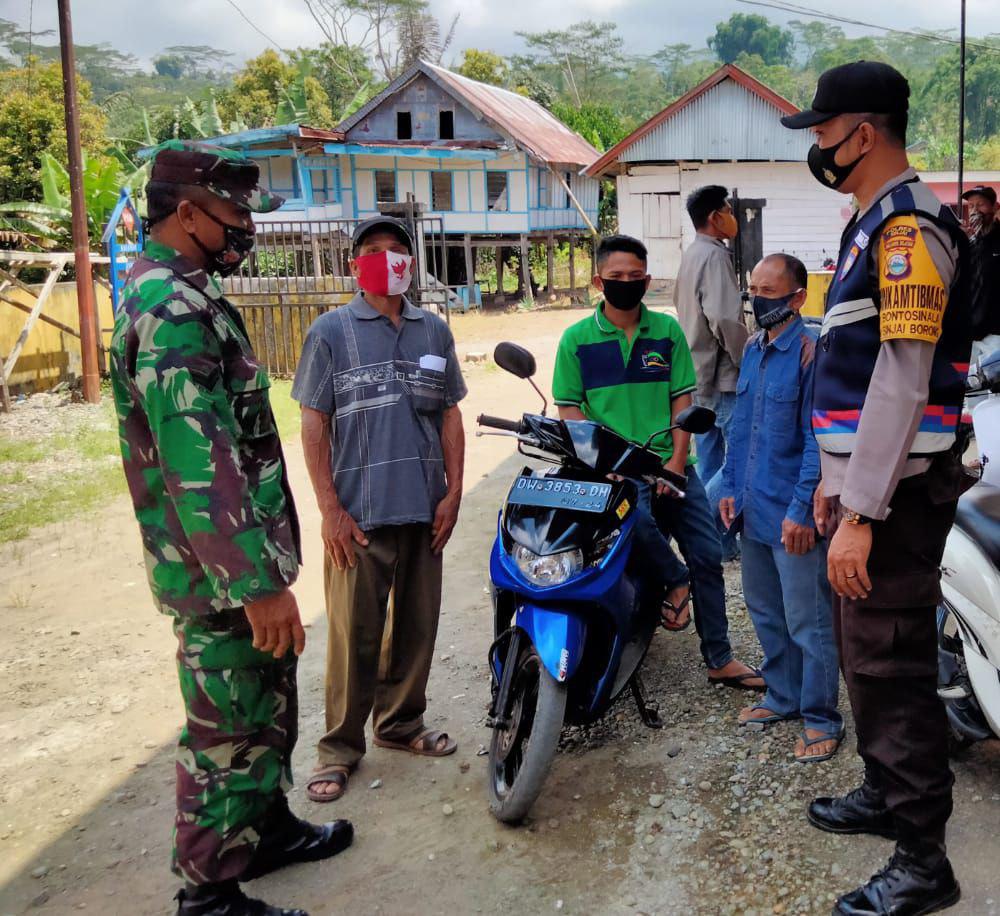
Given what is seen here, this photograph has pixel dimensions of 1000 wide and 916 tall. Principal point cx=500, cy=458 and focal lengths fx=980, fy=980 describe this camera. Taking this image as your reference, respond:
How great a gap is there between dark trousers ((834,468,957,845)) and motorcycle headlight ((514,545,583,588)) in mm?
901

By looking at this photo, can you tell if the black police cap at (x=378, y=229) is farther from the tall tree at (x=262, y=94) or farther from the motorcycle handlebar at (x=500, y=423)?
the tall tree at (x=262, y=94)

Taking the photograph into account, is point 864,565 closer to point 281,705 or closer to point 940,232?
point 940,232

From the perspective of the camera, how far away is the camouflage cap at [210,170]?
2484mm

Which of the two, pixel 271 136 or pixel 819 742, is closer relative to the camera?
pixel 819 742

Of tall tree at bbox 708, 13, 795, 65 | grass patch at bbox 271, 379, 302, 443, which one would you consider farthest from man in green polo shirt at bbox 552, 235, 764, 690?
tall tree at bbox 708, 13, 795, 65

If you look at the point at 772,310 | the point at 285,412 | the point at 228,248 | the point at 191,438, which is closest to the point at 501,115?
the point at 285,412

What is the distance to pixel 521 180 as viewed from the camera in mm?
27594

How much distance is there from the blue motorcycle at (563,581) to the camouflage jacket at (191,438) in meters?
0.87

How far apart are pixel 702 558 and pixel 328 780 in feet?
5.51

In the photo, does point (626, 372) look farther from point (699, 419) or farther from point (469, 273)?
point (469, 273)

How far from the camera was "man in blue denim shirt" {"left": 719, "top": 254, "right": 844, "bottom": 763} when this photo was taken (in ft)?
11.0

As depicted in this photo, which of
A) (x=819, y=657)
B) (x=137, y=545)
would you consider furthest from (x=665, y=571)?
(x=137, y=545)

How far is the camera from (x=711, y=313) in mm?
5027

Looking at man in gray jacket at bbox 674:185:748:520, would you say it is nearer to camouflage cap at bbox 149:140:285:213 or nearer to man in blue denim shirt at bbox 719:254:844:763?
man in blue denim shirt at bbox 719:254:844:763
